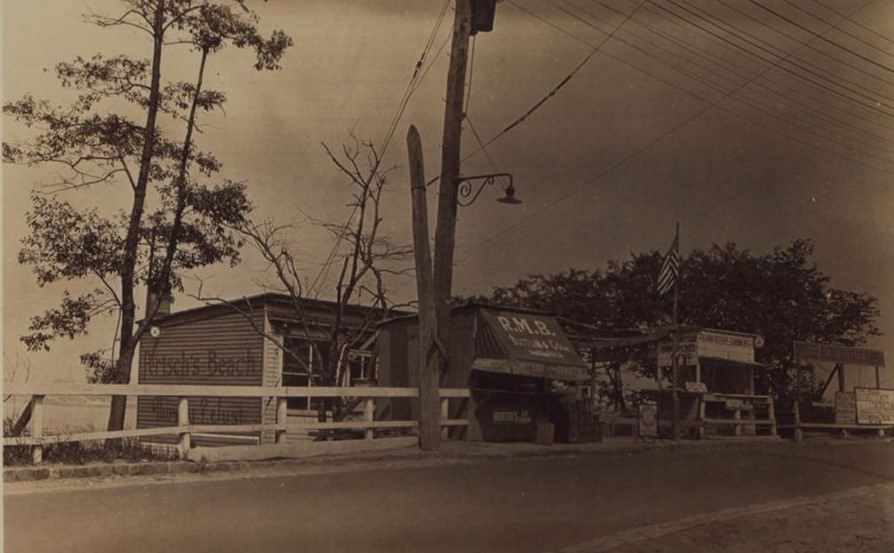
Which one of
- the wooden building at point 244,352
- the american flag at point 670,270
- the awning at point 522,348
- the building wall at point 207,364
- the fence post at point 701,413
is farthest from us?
the building wall at point 207,364

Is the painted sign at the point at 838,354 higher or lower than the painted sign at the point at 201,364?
higher

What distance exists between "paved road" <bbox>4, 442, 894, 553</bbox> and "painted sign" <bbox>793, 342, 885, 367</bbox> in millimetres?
8241

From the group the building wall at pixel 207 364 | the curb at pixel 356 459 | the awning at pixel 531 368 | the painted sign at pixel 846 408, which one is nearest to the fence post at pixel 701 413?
the curb at pixel 356 459

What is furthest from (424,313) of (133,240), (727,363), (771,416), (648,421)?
(727,363)

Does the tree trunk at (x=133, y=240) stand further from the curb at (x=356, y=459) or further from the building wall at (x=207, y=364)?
the building wall at (x=207, y=364)

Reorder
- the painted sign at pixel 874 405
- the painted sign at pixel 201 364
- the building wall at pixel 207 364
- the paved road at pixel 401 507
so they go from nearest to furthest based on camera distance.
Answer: the paved road at pixel 401 507, the building wall at pixel 207 364, the painted sign at pixel 201 364, the painted sign at pixel 874 405

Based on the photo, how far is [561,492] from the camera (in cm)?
997

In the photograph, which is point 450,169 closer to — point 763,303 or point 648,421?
point 648,421

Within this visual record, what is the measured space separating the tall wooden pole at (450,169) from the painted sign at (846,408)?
488 inches

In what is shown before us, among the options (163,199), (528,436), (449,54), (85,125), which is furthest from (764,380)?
(85,125)

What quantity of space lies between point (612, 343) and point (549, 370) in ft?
14.0

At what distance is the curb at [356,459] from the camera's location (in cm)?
922

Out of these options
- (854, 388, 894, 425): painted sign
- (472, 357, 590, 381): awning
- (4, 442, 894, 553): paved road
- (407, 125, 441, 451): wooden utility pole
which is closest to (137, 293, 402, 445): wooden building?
(472, 357, 590, 381): awning

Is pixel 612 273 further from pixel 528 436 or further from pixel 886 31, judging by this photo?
pixel 886 31
